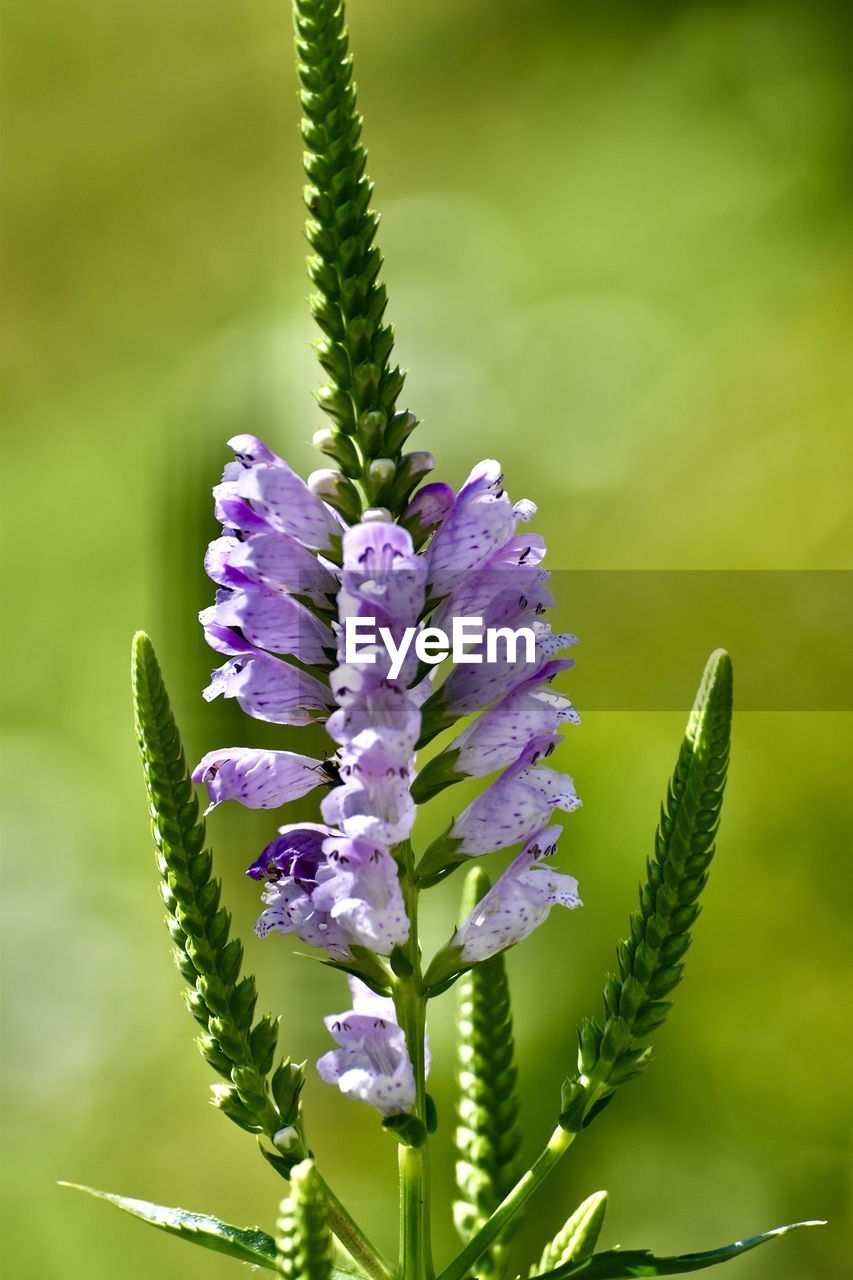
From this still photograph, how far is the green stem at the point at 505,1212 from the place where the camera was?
1.42 ft

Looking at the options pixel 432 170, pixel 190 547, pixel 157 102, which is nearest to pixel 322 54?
pixel 190 547

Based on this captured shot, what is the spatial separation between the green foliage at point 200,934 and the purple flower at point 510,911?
9 centimetres

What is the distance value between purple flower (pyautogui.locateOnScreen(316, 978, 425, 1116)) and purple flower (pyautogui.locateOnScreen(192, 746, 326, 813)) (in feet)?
0.31

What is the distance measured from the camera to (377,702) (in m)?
0.41

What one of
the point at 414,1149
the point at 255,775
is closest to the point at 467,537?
the point at 255,775

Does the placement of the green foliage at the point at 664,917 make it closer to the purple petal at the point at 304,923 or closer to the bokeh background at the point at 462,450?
the purple petal at the point at 304,923

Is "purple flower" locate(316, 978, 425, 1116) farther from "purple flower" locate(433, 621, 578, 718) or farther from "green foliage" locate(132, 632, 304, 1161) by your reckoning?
"purple flower" locate(433, 621, 578, 718)

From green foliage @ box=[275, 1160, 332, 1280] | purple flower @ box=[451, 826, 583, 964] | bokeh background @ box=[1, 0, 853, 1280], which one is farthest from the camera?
bokeh background @ box=[1, 0, 853, 1280]

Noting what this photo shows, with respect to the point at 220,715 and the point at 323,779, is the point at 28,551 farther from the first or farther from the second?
the point at 323,779

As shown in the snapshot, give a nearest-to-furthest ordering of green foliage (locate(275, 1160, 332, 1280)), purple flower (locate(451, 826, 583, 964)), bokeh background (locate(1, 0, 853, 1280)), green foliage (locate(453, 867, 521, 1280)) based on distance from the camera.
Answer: green foliage (locate(275, 1160, 332, 1280)), purple flower (locate(451, 826, 583, 964)), green foliage (locate(453, 867, 521, 1280)), bokeh background (locate(1, 0, 853, 1280))

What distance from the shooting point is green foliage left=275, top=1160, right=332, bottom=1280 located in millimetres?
355

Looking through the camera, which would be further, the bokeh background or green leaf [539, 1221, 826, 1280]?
the bokeh background

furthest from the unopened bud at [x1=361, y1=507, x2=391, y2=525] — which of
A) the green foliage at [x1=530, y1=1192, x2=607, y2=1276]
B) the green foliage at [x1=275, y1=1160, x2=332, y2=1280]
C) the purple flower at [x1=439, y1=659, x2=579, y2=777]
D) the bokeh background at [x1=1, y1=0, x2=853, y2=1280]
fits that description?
the bokeh background at [x1=1, y1=0, x2=853, y2=1280]

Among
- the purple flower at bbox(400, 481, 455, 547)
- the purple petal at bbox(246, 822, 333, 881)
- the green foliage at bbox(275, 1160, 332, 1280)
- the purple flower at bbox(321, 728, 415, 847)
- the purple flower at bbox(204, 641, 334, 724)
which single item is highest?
the purple flower at bbox(400, 481, 455, 547)
